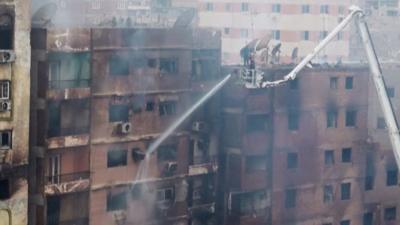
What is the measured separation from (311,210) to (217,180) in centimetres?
600

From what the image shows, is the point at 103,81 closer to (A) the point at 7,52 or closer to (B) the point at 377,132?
(A) the point at 7,52

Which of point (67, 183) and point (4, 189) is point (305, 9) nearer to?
point (67, 183)

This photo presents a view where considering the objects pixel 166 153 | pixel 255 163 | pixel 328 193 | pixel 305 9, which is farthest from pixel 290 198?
pixel 305 9

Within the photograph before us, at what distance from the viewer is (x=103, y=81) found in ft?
117

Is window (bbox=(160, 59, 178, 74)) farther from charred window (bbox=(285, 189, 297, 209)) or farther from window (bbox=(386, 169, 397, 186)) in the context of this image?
window (bbox=(386, 169, 397, 186))

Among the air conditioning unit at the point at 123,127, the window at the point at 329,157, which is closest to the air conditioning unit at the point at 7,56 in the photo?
the air conditioning unit at the point at 123,127

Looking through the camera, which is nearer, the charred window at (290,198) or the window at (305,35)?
the charred window at (290,198)

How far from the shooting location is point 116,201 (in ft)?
119

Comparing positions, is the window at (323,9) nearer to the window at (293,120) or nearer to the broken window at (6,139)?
the window at (293,120)

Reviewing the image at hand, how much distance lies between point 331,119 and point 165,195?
11055mm

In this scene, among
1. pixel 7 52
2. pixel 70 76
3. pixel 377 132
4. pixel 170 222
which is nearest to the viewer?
pixel 7 52

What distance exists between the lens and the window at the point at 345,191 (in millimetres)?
44075

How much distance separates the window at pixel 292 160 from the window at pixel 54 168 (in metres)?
13.3

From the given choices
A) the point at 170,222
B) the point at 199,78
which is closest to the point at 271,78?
the point at 199,78
